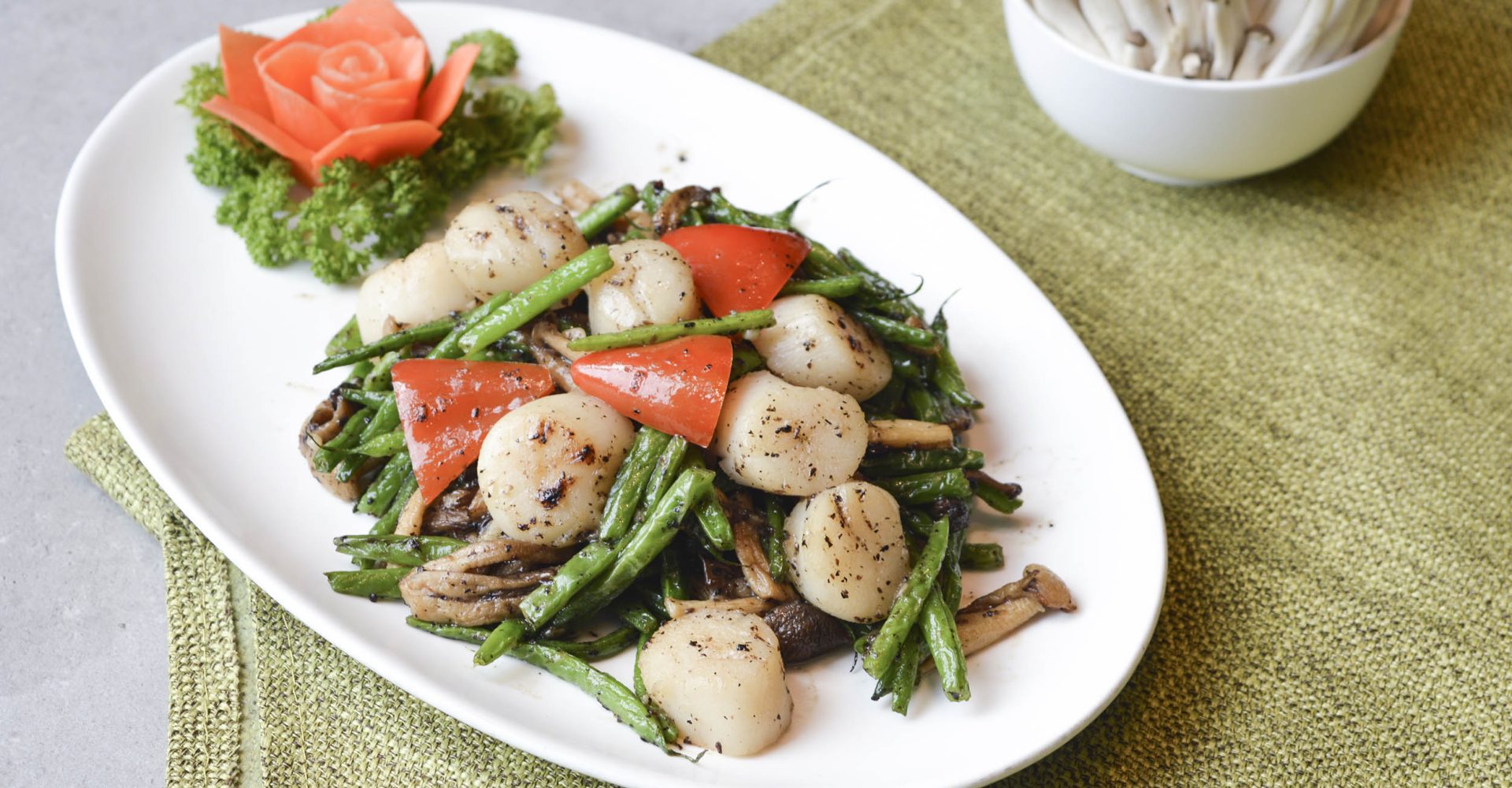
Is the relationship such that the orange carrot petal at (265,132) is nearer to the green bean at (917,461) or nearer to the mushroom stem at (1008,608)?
the green bean at (917,461)

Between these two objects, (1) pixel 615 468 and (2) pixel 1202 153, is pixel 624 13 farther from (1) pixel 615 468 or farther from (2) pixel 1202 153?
(1) pixel 615 468

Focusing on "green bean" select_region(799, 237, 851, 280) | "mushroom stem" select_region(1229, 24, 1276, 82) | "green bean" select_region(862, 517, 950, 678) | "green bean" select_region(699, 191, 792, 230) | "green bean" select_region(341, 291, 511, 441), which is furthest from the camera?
"mushroom stem" select_region(1229, 24, 1276, 82)

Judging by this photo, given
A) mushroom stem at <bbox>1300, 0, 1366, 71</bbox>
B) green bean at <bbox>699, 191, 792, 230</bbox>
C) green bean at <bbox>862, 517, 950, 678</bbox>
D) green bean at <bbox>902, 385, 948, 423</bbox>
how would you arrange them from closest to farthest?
1. green bean at <bbox>862, 517, 950, 678</bbox>
2. green bean at <bbox>902, 385, 948, 423</bbox>
3. green bean at <bbox>699, 191, 792, 230</bbox>
4. mushroom stem at <bbox>1300, 0, 1366, 71</bbox>

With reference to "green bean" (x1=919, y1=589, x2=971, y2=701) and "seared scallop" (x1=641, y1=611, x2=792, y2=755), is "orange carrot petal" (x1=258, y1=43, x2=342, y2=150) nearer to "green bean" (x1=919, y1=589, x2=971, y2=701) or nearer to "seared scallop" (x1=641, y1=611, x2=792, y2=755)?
"seared scallop" (x1=641, y1=611, x2=792, y2=755)

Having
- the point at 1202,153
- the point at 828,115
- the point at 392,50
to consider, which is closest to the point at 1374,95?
the point at 1202,153

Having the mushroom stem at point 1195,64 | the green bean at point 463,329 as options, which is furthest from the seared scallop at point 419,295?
the mushroom stem at point 1195,64

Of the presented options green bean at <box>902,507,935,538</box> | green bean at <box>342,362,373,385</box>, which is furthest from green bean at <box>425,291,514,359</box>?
green bean at <box>902,507,935,538</box>

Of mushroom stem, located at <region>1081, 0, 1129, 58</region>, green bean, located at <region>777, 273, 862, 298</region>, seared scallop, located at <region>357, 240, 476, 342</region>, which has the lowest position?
seared scallop, located at <region>357, 240, 476, 342</region>
